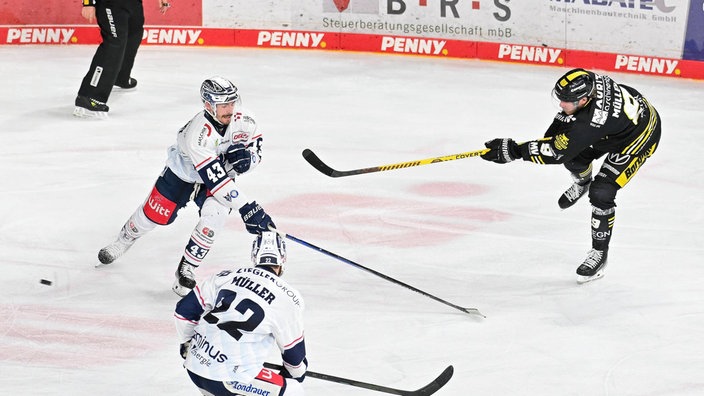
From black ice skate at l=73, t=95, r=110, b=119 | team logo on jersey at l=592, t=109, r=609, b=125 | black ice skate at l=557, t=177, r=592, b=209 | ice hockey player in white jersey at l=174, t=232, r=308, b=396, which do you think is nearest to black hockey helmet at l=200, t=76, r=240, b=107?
ice hockey player in white jersey at l=174, t=232, r=308, b=396

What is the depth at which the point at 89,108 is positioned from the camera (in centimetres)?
945

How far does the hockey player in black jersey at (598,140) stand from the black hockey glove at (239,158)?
4.54ft

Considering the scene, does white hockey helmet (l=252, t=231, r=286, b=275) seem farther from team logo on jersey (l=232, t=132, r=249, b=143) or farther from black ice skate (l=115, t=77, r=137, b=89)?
black ice skate (l=115, t=77, r=137, b=89)

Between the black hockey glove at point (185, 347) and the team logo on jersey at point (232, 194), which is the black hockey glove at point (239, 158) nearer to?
the team logo on jersey at point (232, 194)

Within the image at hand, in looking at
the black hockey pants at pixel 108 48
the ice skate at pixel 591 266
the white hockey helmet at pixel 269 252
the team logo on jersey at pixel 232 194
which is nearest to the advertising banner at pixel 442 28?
the black hockey pants at pixel 108 48

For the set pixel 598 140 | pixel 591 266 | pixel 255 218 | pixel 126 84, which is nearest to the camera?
pixel 255 218

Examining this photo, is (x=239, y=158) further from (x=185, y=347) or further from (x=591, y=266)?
(x=591, y=266)

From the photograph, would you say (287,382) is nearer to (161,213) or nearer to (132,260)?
(161,213)

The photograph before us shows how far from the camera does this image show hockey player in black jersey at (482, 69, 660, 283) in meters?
6.16

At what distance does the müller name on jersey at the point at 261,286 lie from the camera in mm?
4262

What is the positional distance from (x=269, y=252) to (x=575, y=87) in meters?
2.36

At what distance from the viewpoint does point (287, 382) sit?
441 cm

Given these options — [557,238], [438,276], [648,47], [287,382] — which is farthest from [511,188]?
[287,382]

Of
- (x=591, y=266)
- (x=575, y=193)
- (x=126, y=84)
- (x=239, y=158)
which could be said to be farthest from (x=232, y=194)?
(x=126, y=84)
